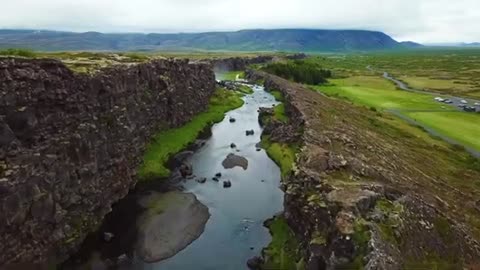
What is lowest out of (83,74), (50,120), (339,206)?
(339,206)

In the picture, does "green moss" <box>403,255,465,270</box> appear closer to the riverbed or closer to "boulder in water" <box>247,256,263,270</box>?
"boulder in water" <box>247,256,263,270</box>

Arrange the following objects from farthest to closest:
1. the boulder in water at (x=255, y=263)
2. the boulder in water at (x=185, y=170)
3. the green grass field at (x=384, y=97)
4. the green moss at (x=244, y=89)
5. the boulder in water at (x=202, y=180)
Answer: the green moss at (x=244, y=89)
the green grass field at (x=384, y=97)
the boulder in water at (x=185, y=170)
the boulder in water at (x=202, y=180)
the boulder in water at (x=255, y=263)

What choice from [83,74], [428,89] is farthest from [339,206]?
[428,89]

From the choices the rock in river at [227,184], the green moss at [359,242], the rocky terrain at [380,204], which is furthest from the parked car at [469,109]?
the green moss at [359,242]

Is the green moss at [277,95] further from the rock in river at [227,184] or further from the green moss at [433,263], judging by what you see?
the green moss at [433,263]

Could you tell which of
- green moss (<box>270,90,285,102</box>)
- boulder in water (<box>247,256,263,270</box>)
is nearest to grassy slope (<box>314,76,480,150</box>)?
green moss (<box>270,90,285,102</box>)

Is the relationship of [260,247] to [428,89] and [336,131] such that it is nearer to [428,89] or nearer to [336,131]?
[336,131]
